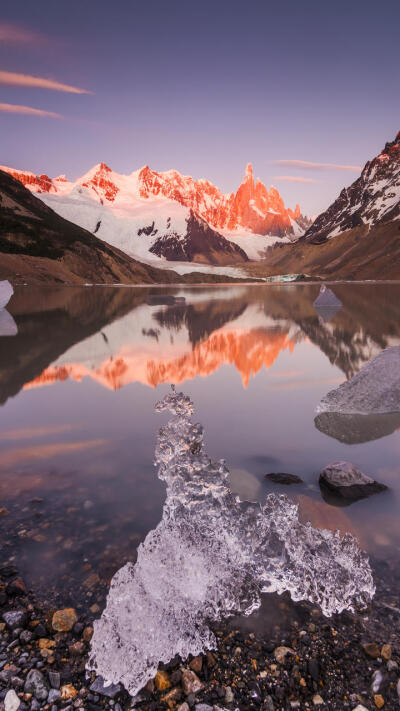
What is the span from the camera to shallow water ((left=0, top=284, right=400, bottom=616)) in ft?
16.0

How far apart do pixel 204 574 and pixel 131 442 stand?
4.06 metres

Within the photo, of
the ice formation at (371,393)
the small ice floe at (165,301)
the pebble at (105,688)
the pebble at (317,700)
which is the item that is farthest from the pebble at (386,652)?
the small ice floe at (165,301)

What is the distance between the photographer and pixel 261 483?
247 inches

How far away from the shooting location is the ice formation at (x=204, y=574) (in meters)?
3.53

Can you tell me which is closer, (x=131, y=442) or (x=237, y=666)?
(x=237, y=666)

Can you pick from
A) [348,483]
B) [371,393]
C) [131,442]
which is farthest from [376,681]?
→ [371,393]

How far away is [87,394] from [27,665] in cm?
814

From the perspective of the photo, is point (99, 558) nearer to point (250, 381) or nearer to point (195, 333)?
point (250, 381)

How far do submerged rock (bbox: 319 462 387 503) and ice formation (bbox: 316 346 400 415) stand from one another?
3.66m

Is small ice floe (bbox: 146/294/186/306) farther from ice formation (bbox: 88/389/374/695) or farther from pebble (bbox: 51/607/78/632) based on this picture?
pebble (bbox: 51/607/78/632)

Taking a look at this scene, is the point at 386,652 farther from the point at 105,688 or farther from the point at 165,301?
the point at 165,301

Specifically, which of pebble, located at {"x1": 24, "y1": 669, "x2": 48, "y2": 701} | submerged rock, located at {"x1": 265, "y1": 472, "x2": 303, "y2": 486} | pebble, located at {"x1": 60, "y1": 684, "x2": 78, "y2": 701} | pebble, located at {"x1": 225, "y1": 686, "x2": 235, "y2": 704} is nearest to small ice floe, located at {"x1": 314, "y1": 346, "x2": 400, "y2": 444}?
submerged rock, located at {"x1": 265, "y1": 472, "x2": 303, "y2": 486}

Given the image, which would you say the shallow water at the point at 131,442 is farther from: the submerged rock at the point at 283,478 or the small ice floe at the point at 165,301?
the small ice floe at the point at 165,301

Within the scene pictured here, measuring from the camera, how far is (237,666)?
3.39 meters
